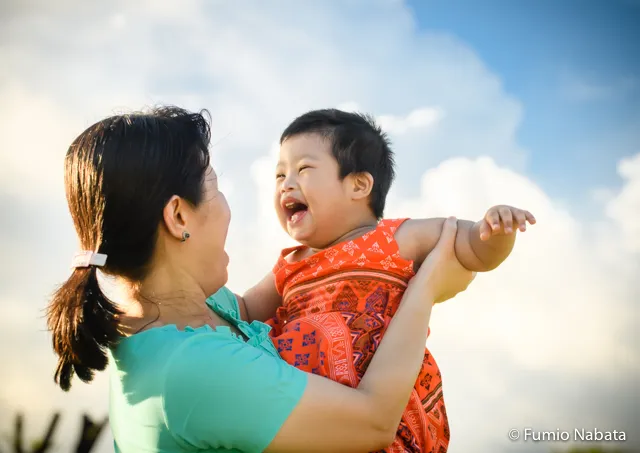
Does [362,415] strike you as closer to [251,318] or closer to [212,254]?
[212,254]

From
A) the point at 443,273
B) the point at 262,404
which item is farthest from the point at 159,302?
the point at 443,273

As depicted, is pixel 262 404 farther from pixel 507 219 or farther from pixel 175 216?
pixel 507 219

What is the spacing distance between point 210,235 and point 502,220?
133 centimetres

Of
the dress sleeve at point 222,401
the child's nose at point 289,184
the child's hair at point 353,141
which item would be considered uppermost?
the child's hair at point 353,141

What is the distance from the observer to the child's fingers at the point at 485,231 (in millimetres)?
2889

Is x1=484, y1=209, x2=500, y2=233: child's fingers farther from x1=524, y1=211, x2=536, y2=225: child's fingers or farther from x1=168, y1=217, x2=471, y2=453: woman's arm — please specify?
x1=168, y1=217, x2=471, y2=453: woman's arm

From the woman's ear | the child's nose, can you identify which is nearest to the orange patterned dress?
the child's nose

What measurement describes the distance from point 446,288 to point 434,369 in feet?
1.29

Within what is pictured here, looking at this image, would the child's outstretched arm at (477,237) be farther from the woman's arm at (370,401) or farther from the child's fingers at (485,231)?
the woman's arm at (370,401)

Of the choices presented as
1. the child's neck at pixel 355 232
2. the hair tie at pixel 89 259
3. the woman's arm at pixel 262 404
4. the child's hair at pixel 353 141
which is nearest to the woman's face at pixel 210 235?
the hair tie at pixel 89 259

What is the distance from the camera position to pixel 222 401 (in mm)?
2133

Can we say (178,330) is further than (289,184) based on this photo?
No

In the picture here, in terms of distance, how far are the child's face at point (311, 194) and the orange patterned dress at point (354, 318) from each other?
0.16 m

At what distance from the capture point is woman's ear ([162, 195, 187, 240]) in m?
2.52
